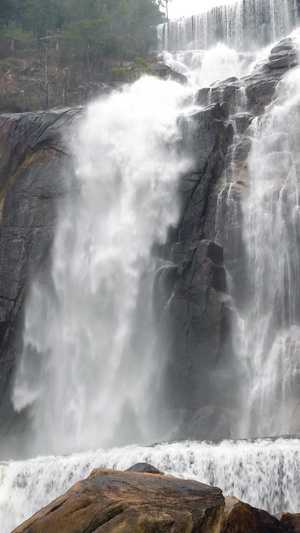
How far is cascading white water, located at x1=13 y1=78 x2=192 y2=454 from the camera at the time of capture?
25609mm

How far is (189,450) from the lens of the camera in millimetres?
16734

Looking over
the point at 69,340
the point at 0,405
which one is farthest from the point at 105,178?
the point at 0,405

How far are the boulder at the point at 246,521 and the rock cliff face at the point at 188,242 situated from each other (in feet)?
35.4

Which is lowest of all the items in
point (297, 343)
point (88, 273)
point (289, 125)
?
point (297, 343)

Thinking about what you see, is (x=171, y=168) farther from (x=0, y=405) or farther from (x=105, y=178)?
(x=0, y=405)

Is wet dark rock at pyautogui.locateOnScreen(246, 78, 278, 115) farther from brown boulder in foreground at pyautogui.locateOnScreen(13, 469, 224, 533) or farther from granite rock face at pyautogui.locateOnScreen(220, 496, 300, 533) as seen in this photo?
brown boulder in foreground at pyautogui.locateOnScreen(13, 469, 224, 533)

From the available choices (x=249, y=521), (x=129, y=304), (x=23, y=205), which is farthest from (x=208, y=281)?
(x=249, y=521)

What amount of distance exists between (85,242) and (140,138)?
23.7 ft

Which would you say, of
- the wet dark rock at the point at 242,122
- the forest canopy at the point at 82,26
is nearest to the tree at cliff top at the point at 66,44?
the forest canopy at the point at 82,26

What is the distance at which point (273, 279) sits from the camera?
82.7 ft

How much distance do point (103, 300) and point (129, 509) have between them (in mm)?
20332

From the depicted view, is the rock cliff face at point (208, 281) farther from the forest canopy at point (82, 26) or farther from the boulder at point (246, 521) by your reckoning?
the forest canopy at point (82, 26)

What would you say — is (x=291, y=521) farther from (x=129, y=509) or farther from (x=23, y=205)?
(x=23, y=205)

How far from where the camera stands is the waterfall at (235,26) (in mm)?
53875
